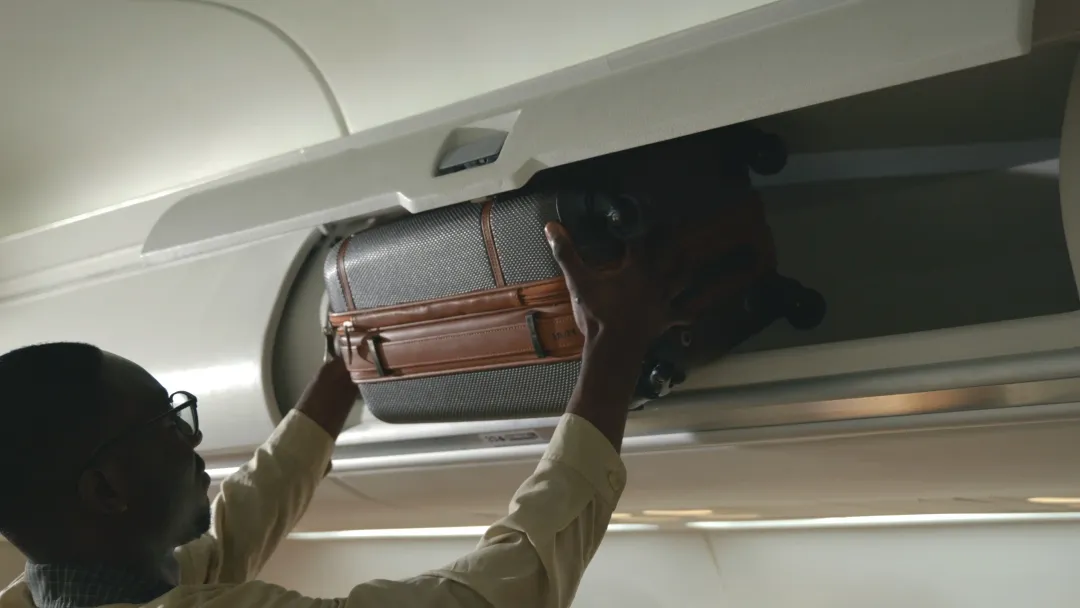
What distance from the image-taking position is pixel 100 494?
1.05 metres

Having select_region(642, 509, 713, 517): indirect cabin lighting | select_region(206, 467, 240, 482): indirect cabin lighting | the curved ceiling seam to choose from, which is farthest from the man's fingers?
select_region(206, 467, 240, 482): indirect cabin lighting

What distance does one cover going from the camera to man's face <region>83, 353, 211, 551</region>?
1.07m

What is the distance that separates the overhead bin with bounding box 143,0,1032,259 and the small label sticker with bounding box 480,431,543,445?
406mm

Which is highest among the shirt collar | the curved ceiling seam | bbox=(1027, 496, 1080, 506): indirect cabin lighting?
the curved ceiling seam

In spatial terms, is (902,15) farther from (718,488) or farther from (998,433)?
(718,488)

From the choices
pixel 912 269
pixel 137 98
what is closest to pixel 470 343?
pixel 912 269

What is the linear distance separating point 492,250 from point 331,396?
1.67ft

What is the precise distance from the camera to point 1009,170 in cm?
133

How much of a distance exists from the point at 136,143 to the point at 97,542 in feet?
4.16

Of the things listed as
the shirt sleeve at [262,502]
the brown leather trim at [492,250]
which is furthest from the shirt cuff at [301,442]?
the brown leather trim at [492,250]

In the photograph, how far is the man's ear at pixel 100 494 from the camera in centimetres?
104

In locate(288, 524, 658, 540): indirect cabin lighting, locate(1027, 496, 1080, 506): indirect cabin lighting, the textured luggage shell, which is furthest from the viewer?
locate(288, 524, 658, 540): indirect cabin lighting

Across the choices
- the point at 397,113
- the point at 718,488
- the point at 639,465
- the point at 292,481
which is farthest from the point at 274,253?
the point at 718,488

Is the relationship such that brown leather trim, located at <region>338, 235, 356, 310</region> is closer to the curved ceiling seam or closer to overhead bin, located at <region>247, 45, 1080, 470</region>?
overhead bin, located at <region>247, 45, 1080, 470</region>
